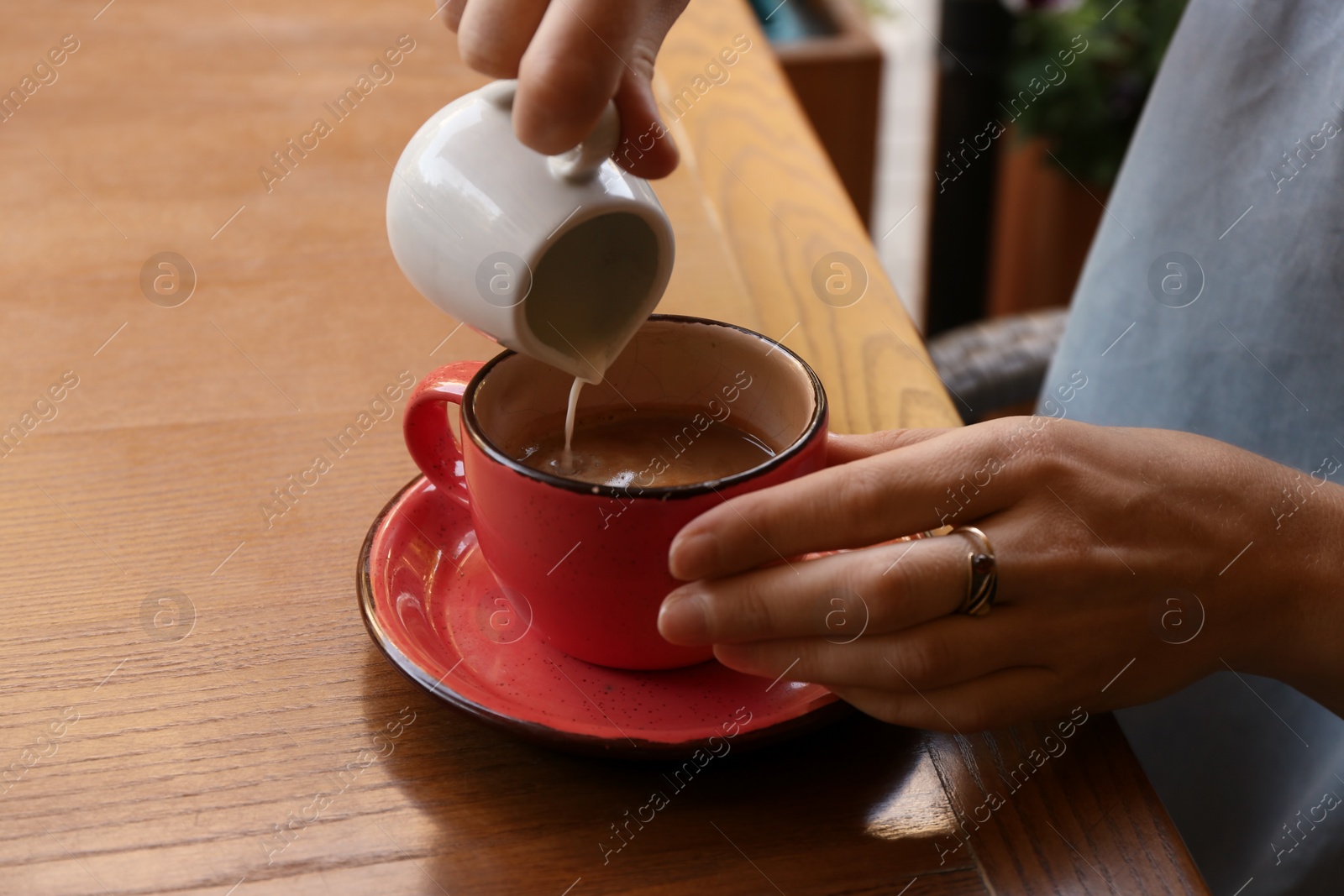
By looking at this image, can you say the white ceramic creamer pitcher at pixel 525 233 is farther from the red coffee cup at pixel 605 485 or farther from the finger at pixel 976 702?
the finger at pixel 976 702

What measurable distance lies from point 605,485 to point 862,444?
0.21 m

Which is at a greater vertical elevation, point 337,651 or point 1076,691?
point 1076,691

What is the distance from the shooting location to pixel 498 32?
0.71 metres

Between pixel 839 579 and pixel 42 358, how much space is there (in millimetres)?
754

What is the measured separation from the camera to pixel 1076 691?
0.67 m

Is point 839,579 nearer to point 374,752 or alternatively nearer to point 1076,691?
point 1076,691

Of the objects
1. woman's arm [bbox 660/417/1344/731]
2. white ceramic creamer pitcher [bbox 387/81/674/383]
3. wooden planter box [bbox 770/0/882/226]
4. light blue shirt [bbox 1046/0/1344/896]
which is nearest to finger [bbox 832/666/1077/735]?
woman's arm [bbox 660/417/1344/731]

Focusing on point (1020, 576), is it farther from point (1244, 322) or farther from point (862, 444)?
point (1244, 322)

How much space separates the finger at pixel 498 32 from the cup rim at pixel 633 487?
0.18 m

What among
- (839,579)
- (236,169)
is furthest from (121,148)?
(839,579)

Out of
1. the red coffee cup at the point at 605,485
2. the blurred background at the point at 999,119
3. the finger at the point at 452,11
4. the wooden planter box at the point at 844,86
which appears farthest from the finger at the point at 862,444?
the wooden planter box at the point at 844,86

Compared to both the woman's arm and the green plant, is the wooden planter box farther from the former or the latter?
the woman's arm

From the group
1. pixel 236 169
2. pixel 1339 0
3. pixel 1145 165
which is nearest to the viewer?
pixel 1339 0

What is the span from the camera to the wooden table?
60 centimetres
